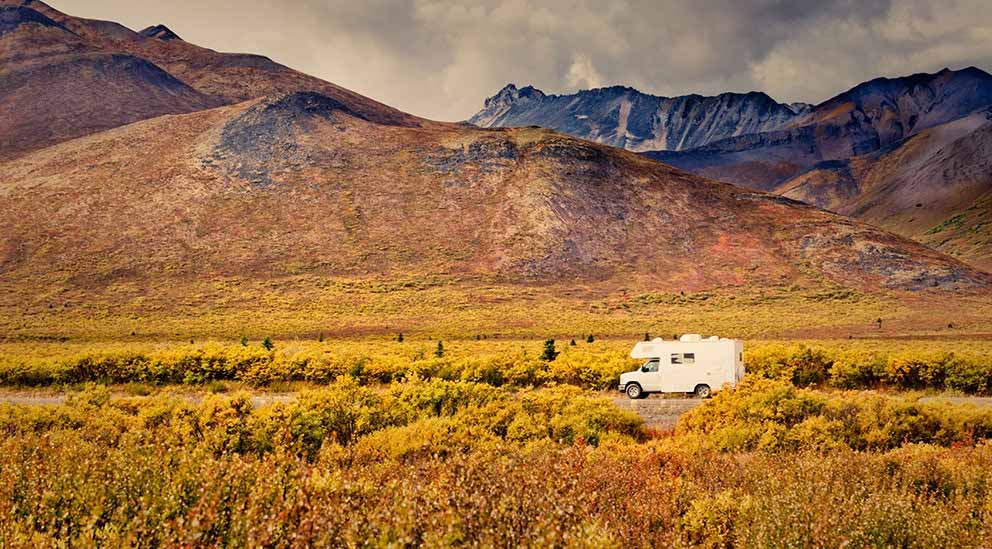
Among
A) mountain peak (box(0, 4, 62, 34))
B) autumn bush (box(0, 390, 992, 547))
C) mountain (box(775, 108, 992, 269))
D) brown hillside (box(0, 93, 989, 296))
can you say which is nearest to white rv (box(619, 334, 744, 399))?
autumn bush (box(0, 390, 992, 547))

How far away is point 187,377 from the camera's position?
73.5ft

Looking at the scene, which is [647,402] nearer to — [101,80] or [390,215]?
[390,215]

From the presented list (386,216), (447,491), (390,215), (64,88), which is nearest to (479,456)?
(447,491)

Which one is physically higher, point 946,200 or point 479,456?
point 946,200

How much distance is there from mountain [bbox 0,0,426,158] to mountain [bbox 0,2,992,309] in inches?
763

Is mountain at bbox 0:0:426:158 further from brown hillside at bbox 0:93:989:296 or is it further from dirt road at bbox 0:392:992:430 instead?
dirt road at bbox 0:392:992:430

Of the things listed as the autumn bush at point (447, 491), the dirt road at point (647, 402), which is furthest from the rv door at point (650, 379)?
the autumn bush at point (447, 491)

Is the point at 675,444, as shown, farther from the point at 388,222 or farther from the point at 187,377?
the point at 388,222

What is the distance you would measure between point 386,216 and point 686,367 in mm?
69913

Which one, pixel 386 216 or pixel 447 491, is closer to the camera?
pixel 447 491

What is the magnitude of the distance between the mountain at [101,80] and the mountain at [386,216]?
763 inches

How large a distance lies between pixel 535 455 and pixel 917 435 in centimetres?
825

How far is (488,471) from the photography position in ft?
21.0

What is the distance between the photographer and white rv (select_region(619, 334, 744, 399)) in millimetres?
19844
